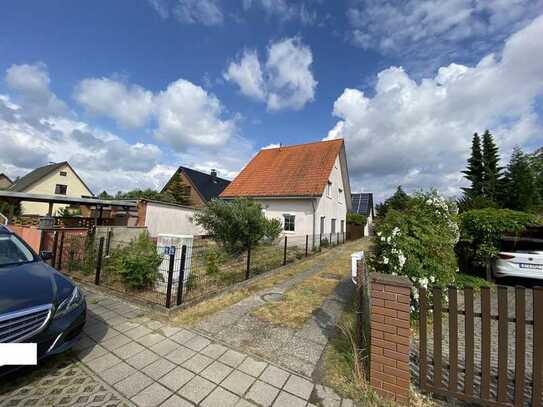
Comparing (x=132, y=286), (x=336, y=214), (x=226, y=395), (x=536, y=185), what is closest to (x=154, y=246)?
(x=132, y=286)

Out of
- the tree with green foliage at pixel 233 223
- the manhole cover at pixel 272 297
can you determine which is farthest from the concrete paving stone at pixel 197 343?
the tree with green foliage at pixel 233 223

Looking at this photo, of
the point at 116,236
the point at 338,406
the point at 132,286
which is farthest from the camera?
the point at 116,236

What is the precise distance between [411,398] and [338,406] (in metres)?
Result: 0.74

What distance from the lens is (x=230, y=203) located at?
901 cm

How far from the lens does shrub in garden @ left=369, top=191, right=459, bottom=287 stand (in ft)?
12.8

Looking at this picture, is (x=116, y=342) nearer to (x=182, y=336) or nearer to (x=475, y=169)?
(x=182, y=336)

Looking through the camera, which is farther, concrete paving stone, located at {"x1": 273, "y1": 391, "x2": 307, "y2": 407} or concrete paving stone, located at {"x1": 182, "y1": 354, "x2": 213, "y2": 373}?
concrete paving stone, located at {"x1": 182, "y1": 354, "x2": 213, "y2": 373}

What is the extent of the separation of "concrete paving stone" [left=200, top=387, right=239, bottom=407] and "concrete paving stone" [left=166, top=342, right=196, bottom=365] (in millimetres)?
714

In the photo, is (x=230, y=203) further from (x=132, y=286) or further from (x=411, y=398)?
(x=411, y=398)

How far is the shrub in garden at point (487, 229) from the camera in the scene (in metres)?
6.11

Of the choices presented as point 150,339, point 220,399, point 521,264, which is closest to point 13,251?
point 150,339

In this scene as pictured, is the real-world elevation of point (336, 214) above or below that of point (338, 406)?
above

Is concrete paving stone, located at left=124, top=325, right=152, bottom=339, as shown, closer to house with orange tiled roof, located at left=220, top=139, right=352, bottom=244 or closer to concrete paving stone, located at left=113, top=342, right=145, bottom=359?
concrete paving stone, located at left=113, top=342, right=145, bottom=359

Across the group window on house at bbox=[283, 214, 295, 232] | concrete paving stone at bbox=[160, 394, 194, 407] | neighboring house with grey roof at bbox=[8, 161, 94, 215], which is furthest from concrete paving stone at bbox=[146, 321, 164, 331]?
neighboring house with grey roof at bbox=[8, 161, 94, 215]
